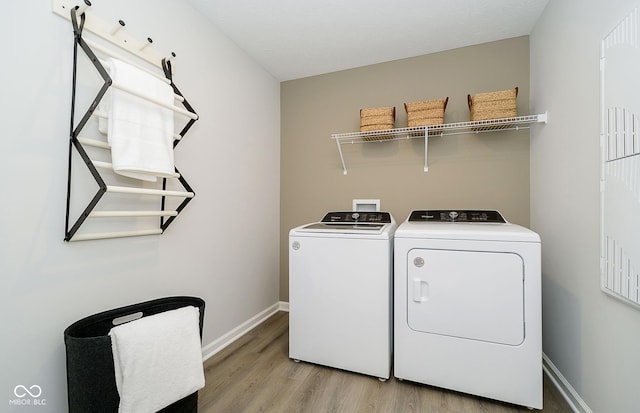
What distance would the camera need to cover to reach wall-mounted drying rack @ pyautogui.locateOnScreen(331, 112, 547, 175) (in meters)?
1.99

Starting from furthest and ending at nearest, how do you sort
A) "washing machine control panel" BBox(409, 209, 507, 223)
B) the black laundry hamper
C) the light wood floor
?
"washing machine control panel" BBox(409, 209, 507, 223) → the light wood floor → the black laundry hamper

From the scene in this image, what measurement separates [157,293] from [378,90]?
2403mm

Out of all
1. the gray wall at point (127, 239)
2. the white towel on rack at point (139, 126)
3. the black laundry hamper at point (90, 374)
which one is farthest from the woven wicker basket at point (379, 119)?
the black laundry hamper at point (90, 374)

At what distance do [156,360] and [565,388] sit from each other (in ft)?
7.05

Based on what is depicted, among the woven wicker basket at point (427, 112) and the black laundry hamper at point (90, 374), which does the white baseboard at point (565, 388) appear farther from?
the black laundry hamper at point (90, 374)

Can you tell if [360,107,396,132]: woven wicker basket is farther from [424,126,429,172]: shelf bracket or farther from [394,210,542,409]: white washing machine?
[394,210,542,409]: white washing machine

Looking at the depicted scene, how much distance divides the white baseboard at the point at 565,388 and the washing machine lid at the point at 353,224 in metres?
1.28

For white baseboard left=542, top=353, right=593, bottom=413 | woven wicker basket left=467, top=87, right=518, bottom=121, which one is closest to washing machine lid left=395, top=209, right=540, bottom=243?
woven wicker basket left=467, top=87, right=518, bottom=121

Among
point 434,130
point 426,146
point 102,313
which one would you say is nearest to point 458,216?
point 426,146

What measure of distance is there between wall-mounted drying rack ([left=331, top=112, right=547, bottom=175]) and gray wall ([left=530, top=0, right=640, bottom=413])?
0.19 meters

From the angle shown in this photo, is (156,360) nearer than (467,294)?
Yes

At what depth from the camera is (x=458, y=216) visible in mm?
2041

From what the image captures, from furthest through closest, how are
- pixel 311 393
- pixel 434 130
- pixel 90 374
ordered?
pixel 434 130, pixel 311 393, pixel 90 374

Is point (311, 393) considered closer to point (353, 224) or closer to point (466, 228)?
point (353, 224)
